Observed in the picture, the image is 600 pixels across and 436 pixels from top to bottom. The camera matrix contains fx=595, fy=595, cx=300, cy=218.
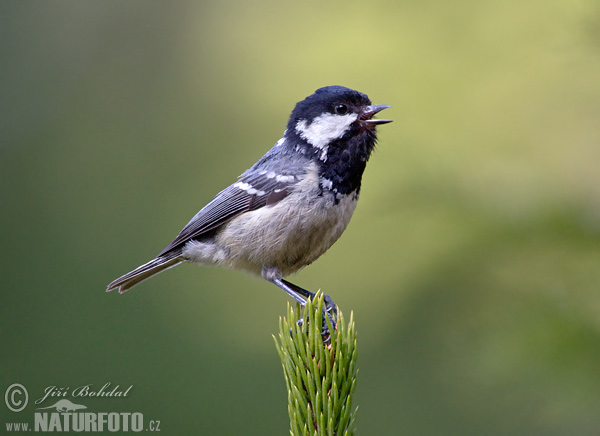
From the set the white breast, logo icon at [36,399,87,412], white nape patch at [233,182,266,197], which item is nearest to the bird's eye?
the white breast

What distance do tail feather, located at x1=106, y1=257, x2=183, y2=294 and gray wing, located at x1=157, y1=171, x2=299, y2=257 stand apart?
4 cm

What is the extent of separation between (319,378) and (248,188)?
2.92 feet

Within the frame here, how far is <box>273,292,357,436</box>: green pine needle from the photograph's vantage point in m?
1.30

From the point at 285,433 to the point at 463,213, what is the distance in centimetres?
155

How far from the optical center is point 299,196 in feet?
6.26

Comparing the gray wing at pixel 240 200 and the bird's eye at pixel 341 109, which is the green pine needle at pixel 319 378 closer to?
the gray wing at pixel 240 200

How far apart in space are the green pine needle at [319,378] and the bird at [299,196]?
0.43 m

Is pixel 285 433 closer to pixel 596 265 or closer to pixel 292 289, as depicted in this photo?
pixel 292 289

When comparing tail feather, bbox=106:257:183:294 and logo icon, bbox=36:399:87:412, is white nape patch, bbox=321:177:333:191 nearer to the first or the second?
tail feather, bbox=106:257:183:294

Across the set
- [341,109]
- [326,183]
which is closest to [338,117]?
[341,109]

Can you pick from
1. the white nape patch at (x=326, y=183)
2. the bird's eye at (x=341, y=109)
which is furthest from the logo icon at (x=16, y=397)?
the bird's eye at (x=341, y=109)

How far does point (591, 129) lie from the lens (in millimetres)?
1993

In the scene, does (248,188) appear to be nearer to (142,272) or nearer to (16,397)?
(142,272)

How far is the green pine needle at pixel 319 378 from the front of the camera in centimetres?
130
